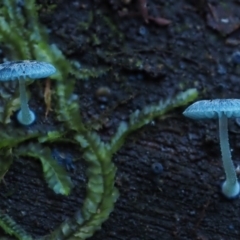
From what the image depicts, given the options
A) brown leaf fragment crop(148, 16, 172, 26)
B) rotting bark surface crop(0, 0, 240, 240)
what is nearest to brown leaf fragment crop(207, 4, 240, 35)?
rotting bark surface crop(0, 0, 240, 240)

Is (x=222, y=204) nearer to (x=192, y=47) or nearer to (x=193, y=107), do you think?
(x=193, y=107)

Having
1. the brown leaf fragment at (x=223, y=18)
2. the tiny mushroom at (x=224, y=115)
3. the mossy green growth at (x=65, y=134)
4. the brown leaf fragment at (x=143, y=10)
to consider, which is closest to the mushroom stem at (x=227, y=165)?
the tiny mushroom at (x=224, y=115)

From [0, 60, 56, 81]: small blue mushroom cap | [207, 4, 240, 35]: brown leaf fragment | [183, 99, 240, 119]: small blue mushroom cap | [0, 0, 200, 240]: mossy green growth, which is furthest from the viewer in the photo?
[207, 4, 240, 35]: brown leaf fragment

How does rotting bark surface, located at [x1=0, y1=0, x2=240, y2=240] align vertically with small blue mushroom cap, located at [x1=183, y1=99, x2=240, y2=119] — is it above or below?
below

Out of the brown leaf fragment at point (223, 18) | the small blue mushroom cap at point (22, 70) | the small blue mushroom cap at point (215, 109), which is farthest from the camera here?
the brown leaf fragment at point (223, 18)

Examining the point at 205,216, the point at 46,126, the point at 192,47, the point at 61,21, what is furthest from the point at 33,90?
the point at 205,216

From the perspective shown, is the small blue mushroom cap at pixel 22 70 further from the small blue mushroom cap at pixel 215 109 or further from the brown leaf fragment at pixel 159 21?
the brown leaf fragment at pixel 159 21

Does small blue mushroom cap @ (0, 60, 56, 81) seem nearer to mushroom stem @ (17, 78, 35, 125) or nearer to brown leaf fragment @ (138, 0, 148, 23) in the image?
mushroom stem @ (17, 78, 35, 125)
